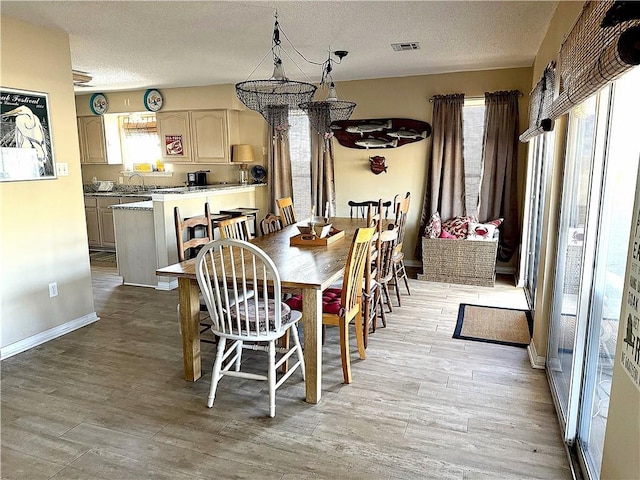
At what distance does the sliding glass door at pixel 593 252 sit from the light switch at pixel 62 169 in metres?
3.74

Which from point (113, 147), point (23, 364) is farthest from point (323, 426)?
point (113, 147)

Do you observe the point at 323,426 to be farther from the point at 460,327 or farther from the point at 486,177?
the point at 486,177

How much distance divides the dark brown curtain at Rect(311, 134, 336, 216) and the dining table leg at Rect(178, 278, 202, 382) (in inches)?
143

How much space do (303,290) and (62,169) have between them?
2502 millimetres

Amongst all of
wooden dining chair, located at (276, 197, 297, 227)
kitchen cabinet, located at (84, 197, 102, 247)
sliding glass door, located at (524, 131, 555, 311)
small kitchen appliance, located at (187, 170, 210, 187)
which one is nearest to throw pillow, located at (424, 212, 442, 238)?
sliding glass door, located at (524, 131, 555, 311)

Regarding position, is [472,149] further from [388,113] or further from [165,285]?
[165,285]

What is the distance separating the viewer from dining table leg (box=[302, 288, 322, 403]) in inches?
101

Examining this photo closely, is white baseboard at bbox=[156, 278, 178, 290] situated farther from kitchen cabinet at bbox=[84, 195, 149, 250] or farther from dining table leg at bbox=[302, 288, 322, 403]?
dining table leg at bbox=[302, 288, 322, 403]

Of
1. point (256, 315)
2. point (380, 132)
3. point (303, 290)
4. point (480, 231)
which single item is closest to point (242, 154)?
point (380, 132)

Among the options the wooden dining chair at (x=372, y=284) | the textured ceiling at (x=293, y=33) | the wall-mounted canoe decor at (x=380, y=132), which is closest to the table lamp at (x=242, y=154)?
the textured ceiling at (x=293, y=33)

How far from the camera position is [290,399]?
2730mm

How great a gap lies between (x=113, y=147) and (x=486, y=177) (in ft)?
19.4

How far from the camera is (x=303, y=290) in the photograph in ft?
8.35

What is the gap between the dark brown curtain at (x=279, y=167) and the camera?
6.50m
